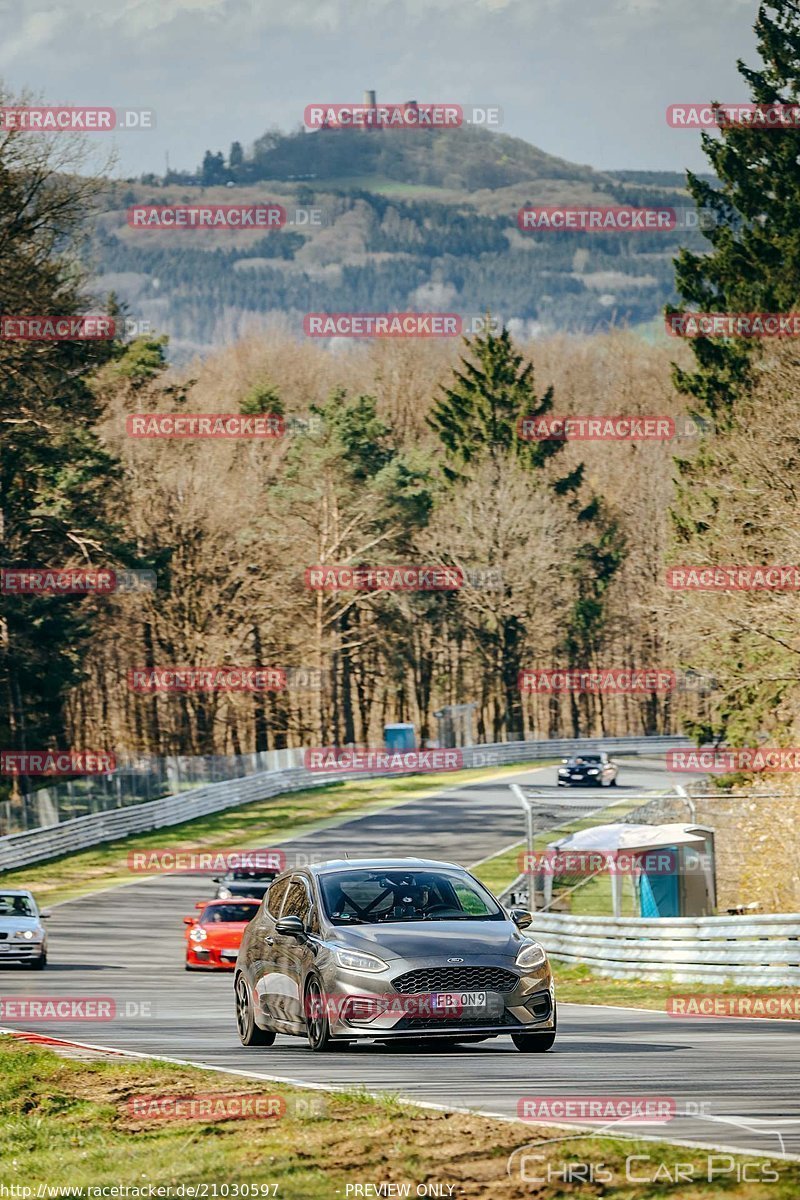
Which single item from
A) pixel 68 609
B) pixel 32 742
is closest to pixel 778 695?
pixel 68 609

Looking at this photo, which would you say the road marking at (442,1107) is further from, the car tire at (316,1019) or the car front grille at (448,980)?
the car front grille at (448,980)

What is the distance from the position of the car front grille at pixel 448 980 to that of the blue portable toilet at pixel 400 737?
6753cm

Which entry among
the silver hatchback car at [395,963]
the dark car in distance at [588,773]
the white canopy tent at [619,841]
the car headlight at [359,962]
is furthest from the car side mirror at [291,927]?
the dark car in distance at [588,773]

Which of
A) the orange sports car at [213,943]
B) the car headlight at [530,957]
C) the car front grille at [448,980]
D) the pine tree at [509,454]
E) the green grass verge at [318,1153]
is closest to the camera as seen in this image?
the green grass verge at [318,1153]

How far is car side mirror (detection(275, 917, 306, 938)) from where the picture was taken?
14164mm

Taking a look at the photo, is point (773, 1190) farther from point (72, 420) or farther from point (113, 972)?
point (72, 420)

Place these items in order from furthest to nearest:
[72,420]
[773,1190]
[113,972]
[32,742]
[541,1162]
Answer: [32,742] < [72,420] < [113,972] < [541,1162] < [773,1190]

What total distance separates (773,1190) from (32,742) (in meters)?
57.4

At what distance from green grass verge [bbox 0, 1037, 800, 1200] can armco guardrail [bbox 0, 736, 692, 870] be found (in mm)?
40179

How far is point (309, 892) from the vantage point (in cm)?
1458

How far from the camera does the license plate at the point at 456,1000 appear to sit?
13102mm

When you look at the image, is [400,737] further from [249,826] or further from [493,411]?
[249,826]

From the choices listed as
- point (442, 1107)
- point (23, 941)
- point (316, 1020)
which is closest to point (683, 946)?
point (23, 941)

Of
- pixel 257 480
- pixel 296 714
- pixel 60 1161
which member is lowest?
pixel 296 714
